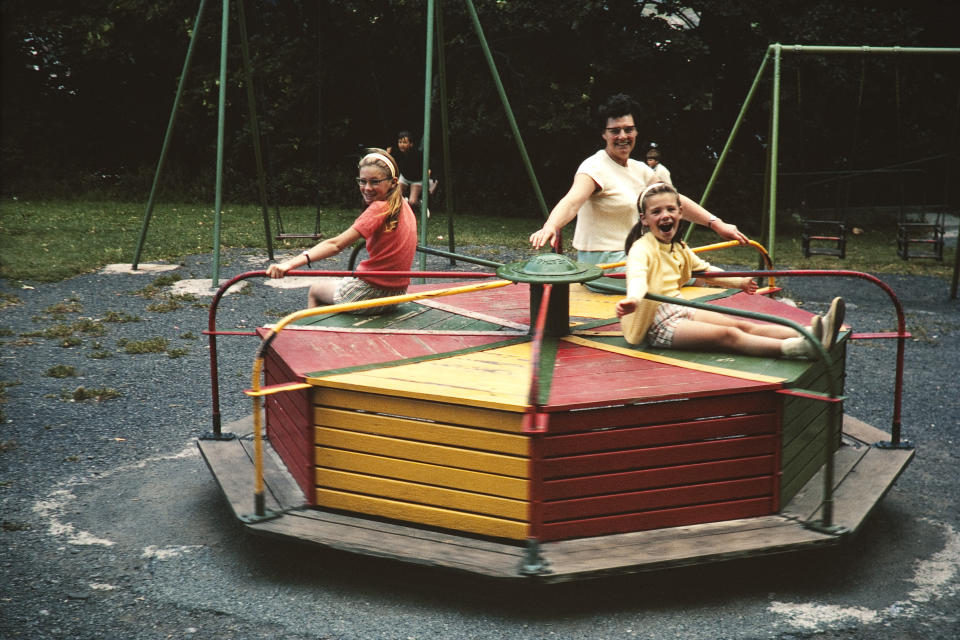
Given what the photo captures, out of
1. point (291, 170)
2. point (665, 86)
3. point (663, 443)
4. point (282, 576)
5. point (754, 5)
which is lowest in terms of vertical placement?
point (282, 576)

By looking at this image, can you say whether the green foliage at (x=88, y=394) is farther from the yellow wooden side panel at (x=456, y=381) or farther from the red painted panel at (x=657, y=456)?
the red painted panel at (x=657, y=456)

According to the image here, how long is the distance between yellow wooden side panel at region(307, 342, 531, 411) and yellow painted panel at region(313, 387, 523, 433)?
34 millimetres

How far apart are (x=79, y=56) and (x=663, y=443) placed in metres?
19.8

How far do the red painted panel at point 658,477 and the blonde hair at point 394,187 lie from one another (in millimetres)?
1892

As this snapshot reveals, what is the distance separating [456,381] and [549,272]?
79 centimetres

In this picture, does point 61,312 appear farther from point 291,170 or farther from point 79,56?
point 79,56

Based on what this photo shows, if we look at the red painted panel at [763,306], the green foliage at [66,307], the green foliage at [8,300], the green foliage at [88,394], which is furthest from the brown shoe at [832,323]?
the green foliage at [8,300]

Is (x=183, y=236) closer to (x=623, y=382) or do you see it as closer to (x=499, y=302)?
(x=499, y=302)

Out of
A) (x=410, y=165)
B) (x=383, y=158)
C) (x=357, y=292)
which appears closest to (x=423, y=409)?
(x=357, y=292)

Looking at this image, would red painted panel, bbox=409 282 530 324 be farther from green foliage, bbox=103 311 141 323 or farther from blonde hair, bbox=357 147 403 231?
green foliage, bbox=103 311 141 323

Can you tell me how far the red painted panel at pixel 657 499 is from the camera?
3.34m

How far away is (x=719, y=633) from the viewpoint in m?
3.19

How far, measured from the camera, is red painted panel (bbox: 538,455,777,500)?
3.33 meters

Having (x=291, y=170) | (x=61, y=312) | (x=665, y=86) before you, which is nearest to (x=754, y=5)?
(x=665, y=86)
